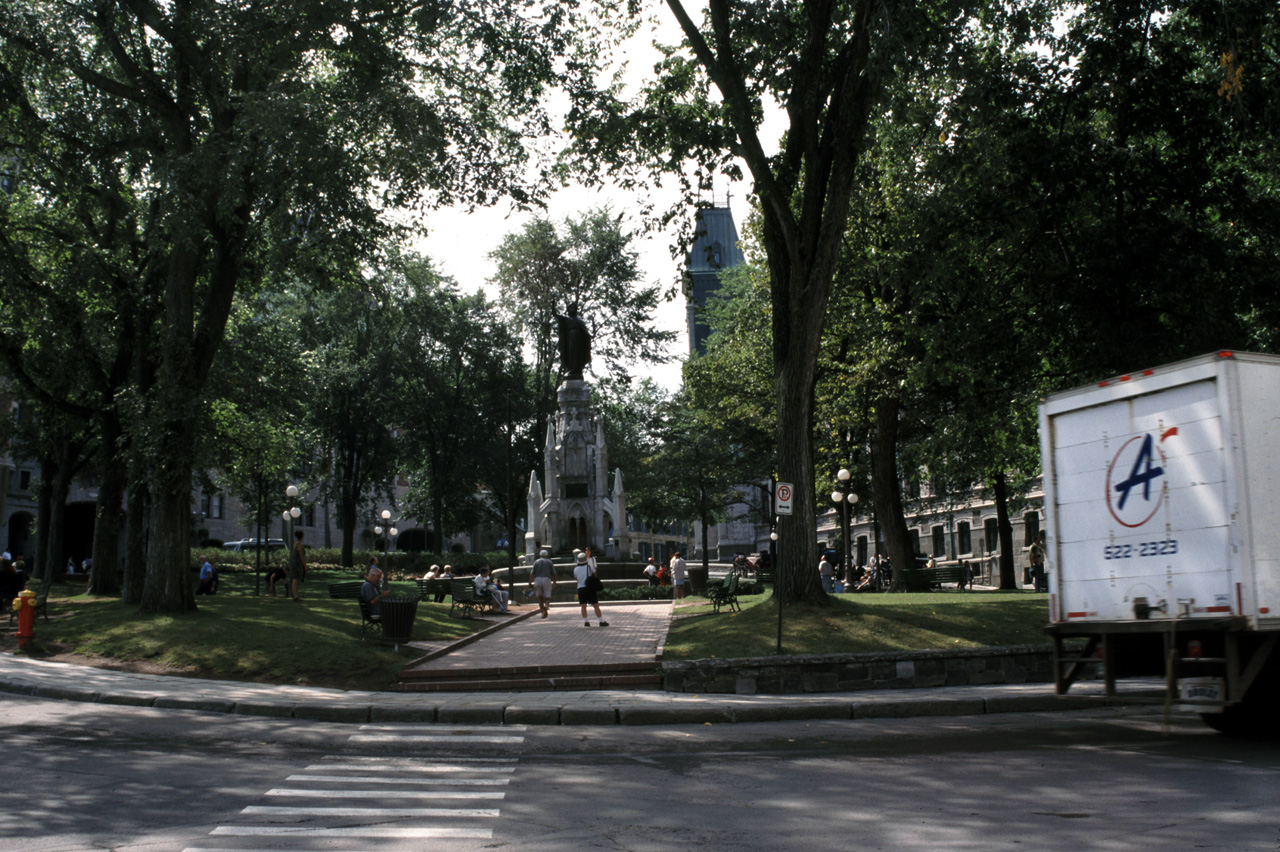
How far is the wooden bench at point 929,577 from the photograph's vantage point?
27719mm

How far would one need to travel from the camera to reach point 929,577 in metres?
28.6

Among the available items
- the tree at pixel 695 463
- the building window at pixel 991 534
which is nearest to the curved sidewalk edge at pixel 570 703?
the tree at pixel 695 463

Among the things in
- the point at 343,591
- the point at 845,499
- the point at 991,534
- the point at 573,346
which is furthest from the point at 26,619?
the point at 991,534

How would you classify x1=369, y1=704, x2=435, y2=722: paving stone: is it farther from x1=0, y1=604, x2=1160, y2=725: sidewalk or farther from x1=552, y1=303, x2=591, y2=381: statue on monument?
x1=552, y1=303, x2=591, y2=381: statue on monument

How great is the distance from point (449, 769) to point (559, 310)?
4654cm

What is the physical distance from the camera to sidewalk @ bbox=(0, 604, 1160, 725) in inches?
487

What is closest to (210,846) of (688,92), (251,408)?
(688,92)

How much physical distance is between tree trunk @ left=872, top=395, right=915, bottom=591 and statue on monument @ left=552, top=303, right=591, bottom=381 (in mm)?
18667

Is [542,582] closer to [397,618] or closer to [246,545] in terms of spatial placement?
[397,618]

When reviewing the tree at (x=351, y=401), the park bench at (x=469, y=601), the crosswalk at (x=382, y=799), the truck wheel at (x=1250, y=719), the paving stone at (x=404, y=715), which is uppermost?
the tree at (x=351, y=401)

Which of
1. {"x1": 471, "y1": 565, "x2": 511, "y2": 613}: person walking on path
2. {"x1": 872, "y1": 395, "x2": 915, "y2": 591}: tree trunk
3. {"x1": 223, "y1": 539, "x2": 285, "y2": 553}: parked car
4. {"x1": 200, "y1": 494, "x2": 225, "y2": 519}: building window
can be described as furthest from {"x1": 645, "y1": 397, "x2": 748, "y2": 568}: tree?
{"x1": 200, "y1": 494, "x2": 225, "y2": 519}: building window

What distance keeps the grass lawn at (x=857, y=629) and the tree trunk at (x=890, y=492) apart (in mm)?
8629

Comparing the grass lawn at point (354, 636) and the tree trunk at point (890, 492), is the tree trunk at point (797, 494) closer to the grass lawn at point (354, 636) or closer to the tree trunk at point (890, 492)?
the grass lawn at point (354, 636)

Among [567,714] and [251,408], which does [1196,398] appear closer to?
[567,714]
